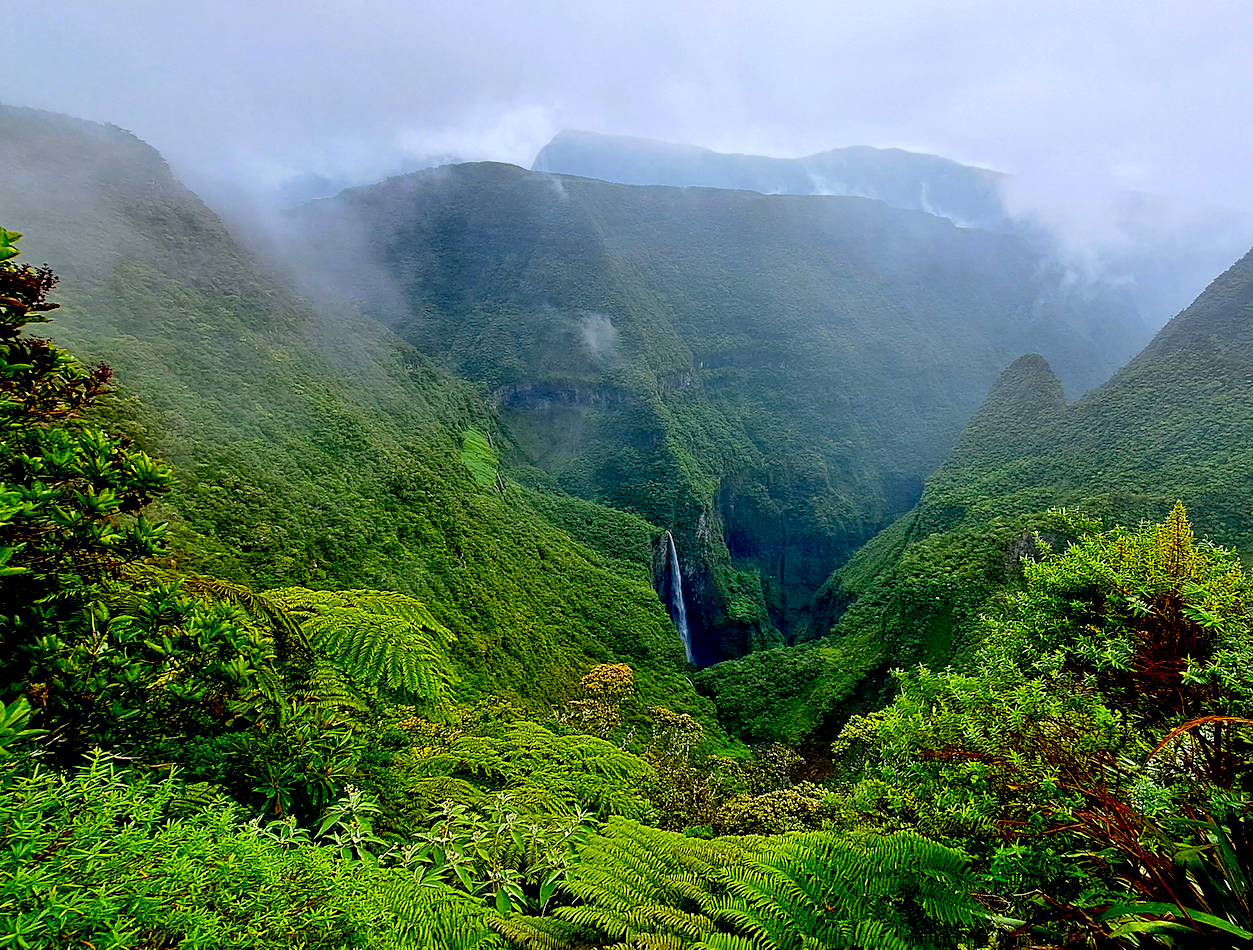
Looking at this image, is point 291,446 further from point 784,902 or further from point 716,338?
point 716,338

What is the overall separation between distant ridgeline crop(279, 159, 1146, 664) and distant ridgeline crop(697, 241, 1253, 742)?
20708 mm

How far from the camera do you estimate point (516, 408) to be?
79.7 meters

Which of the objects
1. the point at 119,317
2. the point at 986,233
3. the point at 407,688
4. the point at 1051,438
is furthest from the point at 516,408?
the point at 986,233

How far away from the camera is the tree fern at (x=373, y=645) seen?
5.10 metres

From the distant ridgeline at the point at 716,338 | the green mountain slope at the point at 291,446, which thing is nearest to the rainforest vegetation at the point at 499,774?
the green mountain slope at the point at 291,446

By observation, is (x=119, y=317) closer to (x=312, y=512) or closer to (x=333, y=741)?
(x=312, y=512)

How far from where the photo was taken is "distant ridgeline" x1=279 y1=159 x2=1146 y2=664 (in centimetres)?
7656

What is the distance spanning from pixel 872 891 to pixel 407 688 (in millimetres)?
3965

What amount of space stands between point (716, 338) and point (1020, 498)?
71.9m

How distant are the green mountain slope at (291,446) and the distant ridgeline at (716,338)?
22301 millimetres

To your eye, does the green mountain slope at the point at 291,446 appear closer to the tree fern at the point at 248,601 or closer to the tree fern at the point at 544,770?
the tree fern at the point at 544,770

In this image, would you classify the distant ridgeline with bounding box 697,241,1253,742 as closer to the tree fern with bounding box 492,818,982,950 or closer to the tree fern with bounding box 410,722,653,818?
the tree fern with bounding box 410,722,653,818

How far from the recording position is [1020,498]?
160ft

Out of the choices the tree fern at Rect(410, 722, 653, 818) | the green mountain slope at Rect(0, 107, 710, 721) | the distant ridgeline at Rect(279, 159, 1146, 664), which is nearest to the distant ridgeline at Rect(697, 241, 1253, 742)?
the green mountain slope at Rect(0, 107, 710, 721)
